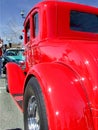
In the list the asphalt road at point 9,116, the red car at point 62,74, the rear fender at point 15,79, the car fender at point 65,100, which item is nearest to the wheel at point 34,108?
→ the red car at point 62,74

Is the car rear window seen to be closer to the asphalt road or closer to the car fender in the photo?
the car fender

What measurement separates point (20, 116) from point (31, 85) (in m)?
1.98

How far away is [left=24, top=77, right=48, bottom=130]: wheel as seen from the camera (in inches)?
111

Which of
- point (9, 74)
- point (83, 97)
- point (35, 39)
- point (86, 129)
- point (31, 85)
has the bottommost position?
point (86, 129)

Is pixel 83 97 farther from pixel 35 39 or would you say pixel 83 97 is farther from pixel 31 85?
pixel 35 39

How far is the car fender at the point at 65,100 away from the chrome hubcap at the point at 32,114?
0.49 meters

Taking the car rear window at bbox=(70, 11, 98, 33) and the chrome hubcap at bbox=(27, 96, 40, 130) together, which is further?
the car rear window at bbox=(70, 11, 98, 33)

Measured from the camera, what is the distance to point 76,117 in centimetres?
252

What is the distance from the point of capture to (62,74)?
9.37 ft

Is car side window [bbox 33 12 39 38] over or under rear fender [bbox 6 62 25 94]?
over

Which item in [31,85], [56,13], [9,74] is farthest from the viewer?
[9,74]

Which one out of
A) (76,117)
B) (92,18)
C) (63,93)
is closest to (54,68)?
(63,93)

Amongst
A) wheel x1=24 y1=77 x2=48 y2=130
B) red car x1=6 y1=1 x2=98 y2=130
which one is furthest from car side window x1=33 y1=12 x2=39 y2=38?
wheel x1=24 y1=77 x2=48 y2=130

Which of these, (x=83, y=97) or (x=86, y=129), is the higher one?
(x=83, y=97)
